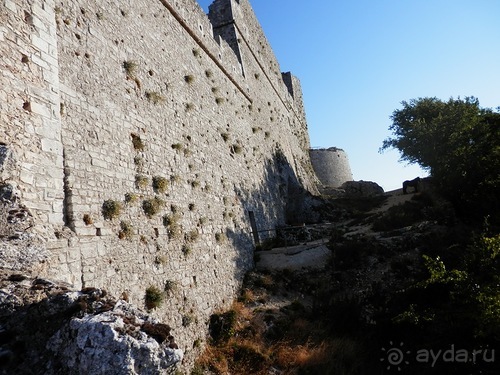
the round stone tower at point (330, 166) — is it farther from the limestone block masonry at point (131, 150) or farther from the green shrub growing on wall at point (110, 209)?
the green shrub growing on wall at point (110, 209)

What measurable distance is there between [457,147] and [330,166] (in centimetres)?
1906

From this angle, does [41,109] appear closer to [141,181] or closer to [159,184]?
[141,181]

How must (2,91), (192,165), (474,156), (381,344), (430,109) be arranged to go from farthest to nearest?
(430,109) < (474,156) < (192,165) < (381,344) < (2,91)

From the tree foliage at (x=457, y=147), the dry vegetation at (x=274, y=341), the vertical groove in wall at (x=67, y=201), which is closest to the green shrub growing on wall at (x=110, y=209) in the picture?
the vertical groove in wall at (x=67, y=201)

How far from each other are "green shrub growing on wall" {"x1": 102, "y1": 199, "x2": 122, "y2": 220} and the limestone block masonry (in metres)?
0.02

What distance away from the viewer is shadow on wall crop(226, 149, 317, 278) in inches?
464

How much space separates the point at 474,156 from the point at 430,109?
38.6 ft

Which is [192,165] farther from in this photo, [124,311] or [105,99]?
[124,311]

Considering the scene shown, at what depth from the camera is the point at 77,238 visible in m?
5.47

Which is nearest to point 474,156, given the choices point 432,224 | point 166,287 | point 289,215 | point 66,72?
point 432,224

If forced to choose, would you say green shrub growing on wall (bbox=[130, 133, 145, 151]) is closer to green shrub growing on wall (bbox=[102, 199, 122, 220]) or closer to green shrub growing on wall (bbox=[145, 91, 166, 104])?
green shrub growing on wall (bbox=[145, 91, 166, 104])

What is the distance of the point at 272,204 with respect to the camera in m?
16.8

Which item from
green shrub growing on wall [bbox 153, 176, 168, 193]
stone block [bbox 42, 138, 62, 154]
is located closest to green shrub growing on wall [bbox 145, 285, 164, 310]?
green shrub growing on wall [bbox 153, 176, 168, 193]

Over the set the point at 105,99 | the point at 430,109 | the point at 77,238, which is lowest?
the point at 77,238
